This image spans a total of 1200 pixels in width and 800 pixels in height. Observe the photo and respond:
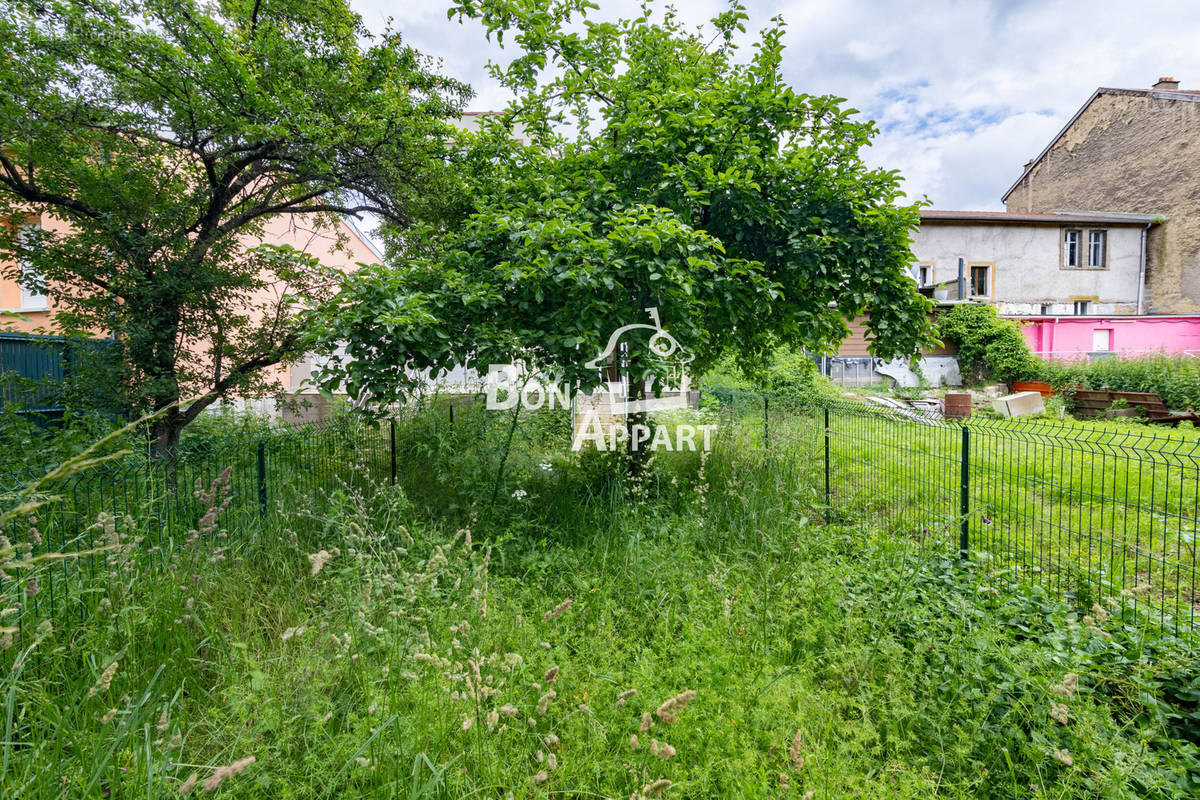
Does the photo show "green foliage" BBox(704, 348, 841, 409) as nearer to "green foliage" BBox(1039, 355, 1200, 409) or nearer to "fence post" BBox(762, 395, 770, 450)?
"fence post" BBox(762, 395, 770, 450)

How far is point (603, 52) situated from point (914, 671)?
576cm

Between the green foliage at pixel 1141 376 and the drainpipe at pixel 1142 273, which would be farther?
the drainpipe at pixel 1142 273

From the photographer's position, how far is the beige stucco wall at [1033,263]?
2198cm

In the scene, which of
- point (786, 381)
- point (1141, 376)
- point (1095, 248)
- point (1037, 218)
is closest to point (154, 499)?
point (786, 381)

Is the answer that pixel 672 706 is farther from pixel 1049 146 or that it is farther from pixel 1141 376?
pixel 1049 146

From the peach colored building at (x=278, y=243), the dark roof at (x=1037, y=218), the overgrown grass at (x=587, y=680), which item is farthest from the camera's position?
the dark roof at (x=1037, y=218)

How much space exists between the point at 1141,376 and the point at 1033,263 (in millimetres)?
12495

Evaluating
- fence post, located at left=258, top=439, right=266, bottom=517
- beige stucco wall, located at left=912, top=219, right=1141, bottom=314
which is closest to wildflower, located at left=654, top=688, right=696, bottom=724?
fence post, located at left=258, top=439, right=266, bottom=517

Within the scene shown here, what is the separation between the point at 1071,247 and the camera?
2281 centimetres

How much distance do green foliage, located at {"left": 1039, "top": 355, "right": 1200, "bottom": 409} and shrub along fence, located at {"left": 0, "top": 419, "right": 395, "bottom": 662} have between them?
16.7 m

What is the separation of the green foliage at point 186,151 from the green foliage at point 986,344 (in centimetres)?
1729

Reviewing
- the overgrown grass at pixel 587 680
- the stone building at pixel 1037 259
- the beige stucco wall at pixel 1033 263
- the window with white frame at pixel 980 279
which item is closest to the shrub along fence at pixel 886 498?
the overgrown grass at pixel 587 680

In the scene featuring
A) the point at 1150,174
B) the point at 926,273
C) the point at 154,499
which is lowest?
the point at 154,499

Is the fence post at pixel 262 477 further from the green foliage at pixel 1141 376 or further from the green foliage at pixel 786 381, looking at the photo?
the green foliage at pixel 1141 376
